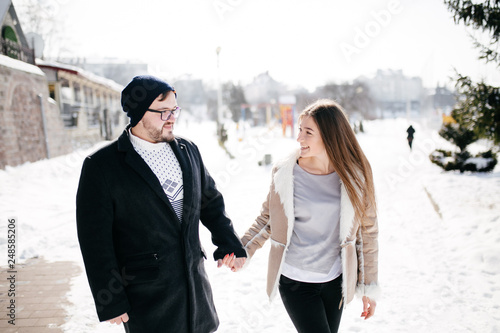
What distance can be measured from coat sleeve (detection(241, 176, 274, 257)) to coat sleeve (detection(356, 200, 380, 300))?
664mm

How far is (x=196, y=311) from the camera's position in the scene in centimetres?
187

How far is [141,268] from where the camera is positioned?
1701mm

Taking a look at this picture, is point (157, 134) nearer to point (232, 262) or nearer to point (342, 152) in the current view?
point (232, 262)

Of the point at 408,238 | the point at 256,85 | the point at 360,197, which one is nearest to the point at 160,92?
the point at 360,197

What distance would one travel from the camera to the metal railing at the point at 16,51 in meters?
10.7

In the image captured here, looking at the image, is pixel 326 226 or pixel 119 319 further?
pixel 326 226

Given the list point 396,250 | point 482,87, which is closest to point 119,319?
point 396,250

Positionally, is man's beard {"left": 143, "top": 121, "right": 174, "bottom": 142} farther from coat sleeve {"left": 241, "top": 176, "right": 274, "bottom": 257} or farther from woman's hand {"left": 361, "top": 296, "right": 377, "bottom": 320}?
woman's hand {"left": 361, "top": 296, "right": 377, "bottom": 320}

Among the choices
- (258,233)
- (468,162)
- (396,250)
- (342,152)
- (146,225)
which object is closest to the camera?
(146,225)

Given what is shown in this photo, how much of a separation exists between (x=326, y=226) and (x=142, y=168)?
4.10 feet

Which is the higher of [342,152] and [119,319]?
[342,152]

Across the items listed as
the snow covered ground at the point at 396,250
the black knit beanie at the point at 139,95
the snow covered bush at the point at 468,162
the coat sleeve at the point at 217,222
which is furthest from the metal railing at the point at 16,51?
the snow covered bush at the point at 468,162

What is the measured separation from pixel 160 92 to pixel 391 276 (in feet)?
12.8

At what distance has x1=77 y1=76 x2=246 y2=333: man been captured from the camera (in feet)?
5.32
